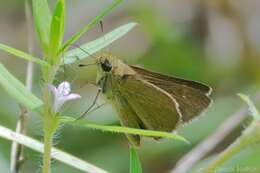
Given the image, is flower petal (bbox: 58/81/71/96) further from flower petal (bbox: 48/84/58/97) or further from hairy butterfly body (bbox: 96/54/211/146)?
hairy butterfly body (bbox: 96/54/211/146)

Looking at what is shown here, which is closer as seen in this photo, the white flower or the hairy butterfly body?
the white flower

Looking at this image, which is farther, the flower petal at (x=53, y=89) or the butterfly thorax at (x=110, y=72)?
the butterfly thorax at (x=110, y=72)

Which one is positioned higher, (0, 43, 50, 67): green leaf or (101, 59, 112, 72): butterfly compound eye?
(101, 59, 112, 72): butterfly compound eye

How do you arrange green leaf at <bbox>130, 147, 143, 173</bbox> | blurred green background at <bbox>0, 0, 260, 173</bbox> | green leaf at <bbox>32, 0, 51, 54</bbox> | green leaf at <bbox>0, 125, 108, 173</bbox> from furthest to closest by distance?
blurred green background at <bbox>0, 0, 260, 173</bbox> < green leaf at <bbox>0, 125, 108, 173</bbox> < green leaf at <bbox>130, 147, 143, 173</bbox> < green leaf at <bbox>32, 0, 51, 54</bbox>

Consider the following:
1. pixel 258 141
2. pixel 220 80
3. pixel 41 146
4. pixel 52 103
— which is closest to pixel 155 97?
pixel 41 146

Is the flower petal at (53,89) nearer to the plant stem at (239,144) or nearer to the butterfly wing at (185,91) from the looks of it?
the plant stem at (239,144)


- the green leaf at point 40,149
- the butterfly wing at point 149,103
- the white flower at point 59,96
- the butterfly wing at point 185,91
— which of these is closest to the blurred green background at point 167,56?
the butterfly wing at point 149,103

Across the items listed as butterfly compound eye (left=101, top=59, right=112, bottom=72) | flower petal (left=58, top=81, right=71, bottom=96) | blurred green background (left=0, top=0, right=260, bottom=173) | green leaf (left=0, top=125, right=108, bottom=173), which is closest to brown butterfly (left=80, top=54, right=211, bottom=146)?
butterfly compound eye (left=101, top=59, right=112, bottom=72)
